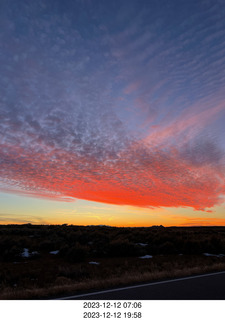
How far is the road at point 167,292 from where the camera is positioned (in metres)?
6.74

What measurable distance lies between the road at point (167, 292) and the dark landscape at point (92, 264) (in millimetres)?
856

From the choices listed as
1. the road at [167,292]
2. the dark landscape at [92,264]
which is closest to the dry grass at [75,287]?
the dark landscape at [92,264]

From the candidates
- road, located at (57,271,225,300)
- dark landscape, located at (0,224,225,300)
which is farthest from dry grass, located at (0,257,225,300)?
road, located at (57,271,225,300)

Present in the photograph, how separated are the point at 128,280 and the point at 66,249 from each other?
11.2 m

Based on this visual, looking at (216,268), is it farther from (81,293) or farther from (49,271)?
(49,271)

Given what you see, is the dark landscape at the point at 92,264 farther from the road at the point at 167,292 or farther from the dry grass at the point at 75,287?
the road at the point at 167,292

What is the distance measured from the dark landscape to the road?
33.7 inches

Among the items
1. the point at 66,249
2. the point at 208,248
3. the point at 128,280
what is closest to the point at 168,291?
the point at 128,280

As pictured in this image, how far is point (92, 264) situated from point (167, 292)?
946cm

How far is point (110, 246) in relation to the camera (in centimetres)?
2058

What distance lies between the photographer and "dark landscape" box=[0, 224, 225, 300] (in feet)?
28.8

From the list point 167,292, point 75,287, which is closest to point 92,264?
point 75,287

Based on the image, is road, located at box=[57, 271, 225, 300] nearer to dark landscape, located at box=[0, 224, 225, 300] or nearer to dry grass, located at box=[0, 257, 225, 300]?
dry grass, located at box=[0, 257, 225, 300]

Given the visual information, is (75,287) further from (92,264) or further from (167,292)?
(92,264)
